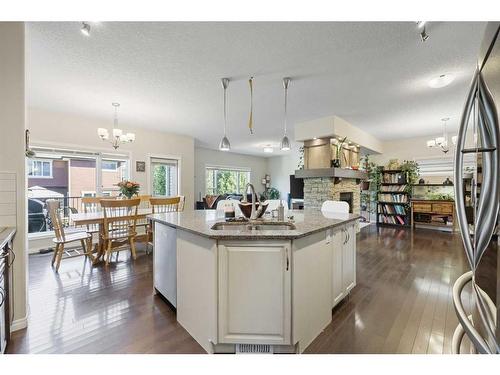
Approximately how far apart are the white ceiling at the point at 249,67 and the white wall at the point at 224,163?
3371mm

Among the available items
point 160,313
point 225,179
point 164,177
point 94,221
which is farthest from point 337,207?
point 225,179

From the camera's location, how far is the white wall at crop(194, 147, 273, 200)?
7.69 meters

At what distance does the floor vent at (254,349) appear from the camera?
1.55 metres

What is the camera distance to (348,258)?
227cm

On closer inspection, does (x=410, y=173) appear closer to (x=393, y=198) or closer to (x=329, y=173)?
(x=393, y=198)

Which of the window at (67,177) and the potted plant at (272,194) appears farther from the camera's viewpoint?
the potted plant at (272,194)

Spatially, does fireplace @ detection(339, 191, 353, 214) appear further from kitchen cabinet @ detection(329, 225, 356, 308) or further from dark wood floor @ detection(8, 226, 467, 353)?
kitchen cabinet @ detection(329, 225, 356, 308)

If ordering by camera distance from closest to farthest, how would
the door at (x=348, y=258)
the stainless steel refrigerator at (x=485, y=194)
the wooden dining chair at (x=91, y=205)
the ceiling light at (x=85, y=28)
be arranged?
the stainless steel refrigerator at (x=485, y=194) → the ceiling light at (x=85, y=28) → the door at (x=348, y=258) → the wooden dining chair at (x=91, y=205)

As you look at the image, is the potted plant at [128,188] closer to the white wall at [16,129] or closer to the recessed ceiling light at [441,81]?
the white wall at [16,129]

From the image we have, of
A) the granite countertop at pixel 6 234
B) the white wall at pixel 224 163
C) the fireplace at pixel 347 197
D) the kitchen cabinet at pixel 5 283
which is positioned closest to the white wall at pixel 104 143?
the white wall at pixel 224 163

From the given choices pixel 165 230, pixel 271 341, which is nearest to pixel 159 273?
pixel 165 230

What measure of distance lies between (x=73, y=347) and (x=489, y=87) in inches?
107

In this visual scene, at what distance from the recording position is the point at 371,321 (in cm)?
193
